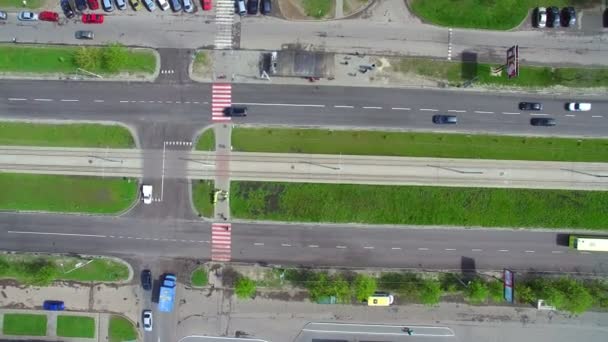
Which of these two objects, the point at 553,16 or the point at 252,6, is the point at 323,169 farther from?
the point at 553,16

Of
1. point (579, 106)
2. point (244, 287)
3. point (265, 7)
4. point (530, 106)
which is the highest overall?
point (265, 7)

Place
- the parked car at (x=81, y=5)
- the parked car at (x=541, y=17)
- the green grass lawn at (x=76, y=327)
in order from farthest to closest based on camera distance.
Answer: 1. the parked car at (x=81, y=5)
2. the parked car at (x=541, y=17)
3. the green grass lawn at (x=76, y=327)

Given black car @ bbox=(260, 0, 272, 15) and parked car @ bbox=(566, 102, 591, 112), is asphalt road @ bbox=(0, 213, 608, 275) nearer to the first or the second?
parked car @ bbox=(566, 102, 591, 112)

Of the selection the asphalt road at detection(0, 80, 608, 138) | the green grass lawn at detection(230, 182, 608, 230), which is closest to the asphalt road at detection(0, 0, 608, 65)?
the asphalt road at detection(0, 80, 608, 138)

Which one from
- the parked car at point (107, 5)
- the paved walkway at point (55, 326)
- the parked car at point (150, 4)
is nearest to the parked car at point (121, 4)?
the parked car at point (107, 5)

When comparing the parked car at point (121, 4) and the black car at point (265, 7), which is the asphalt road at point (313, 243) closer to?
the parked car at point (121, 4)

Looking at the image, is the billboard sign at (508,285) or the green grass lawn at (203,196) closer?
the billboard sign at (508,285)

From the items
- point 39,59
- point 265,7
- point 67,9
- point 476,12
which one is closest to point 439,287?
point 476,12

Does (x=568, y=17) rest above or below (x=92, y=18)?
above
